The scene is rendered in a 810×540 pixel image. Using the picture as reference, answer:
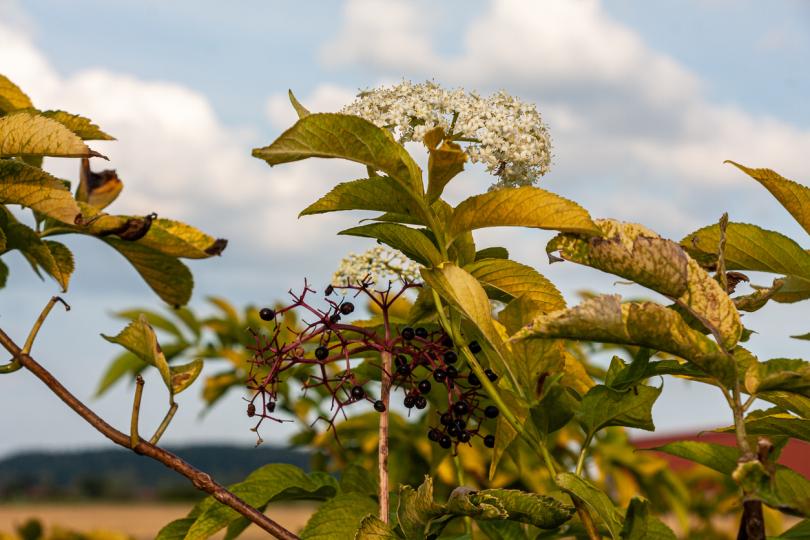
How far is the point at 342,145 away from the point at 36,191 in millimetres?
575

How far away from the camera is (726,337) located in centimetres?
101

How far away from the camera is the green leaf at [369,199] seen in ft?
3.81

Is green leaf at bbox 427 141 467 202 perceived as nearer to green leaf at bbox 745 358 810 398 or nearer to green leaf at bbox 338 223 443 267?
green leaf at bbox 338 223 443 267

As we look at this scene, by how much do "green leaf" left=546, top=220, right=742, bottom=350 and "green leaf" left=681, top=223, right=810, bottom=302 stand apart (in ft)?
0.88

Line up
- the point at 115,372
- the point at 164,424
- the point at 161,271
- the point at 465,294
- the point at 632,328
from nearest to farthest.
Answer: the point at 632,328, the point at 465,294, the point at 164,424, the point at 161,271, the point at 115,372

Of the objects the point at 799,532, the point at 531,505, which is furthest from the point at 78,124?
the point at 799,532

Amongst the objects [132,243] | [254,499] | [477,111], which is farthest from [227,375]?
[477,111]

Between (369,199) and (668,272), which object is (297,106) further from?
(668,272)

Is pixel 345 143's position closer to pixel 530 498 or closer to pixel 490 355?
pixel 490 355

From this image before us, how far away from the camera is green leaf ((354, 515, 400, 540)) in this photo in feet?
3.61

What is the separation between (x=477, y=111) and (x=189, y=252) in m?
0.59

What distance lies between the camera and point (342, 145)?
1083mm

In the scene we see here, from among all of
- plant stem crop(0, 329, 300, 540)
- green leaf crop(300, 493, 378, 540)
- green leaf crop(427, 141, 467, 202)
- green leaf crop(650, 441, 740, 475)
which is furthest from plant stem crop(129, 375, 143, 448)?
green leaf crop(650, 441, 740, 475)

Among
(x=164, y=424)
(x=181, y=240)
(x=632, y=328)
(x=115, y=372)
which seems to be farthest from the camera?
(x=115, y=372)
